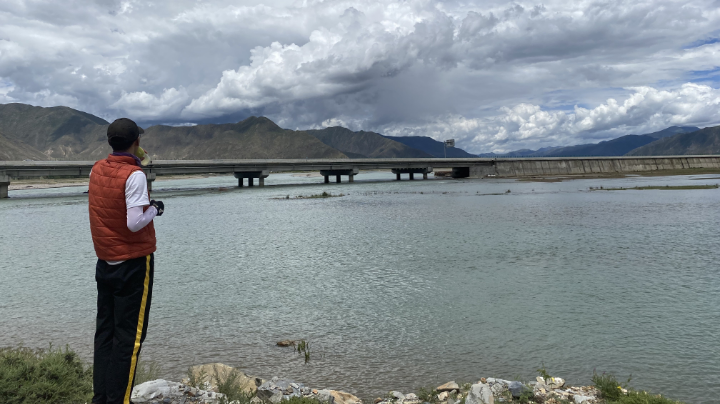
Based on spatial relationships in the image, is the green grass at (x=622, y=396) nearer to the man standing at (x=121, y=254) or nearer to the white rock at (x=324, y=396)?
the white rock at (x=324, y=396)

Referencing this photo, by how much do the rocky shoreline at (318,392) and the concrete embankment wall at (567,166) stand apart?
13164 cm

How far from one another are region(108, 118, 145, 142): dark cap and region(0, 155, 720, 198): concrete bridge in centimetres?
9136

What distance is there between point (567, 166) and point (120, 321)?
143888 millimetres

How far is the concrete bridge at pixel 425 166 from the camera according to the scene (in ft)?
318

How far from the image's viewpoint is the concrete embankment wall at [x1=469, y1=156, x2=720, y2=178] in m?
135

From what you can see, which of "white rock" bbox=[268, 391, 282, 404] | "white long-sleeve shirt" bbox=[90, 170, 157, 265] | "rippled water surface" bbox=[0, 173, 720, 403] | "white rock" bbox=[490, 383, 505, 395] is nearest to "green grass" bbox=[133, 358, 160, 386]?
"rippled water surface" bbox=[0, 173, 720, 403]

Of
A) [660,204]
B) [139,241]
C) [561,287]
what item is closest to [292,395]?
[139,241]

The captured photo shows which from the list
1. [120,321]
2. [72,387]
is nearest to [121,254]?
[120,321]

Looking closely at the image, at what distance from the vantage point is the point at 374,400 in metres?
7.97

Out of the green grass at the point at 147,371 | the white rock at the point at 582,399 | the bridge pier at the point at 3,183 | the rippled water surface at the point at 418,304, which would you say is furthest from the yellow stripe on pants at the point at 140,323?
the bridge pier at the point at 3,183

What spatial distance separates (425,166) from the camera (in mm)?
130000

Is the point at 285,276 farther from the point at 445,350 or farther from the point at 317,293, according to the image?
the point at 445,350

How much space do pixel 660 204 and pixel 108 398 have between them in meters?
49.2

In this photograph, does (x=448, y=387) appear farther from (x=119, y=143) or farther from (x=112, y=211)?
(x=119, y=143)
